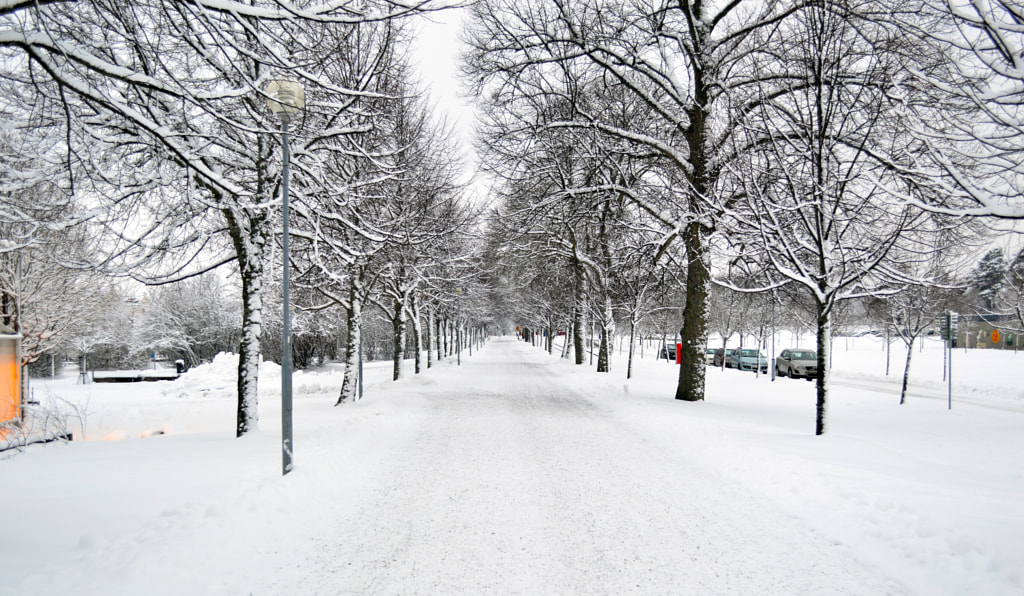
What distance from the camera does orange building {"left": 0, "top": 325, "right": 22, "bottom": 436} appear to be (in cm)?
1044

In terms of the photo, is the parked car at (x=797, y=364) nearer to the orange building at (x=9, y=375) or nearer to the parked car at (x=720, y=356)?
the parked car at (x=720, y=356)

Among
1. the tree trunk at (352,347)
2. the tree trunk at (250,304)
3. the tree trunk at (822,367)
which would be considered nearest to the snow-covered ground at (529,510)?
the tree trunk at (822,367)

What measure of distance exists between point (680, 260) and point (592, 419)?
611 centimetres

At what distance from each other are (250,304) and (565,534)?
7.12 meters

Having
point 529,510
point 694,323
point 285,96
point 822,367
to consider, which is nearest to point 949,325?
Result: point 694,323

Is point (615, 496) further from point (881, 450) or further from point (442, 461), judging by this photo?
point (881, 450)

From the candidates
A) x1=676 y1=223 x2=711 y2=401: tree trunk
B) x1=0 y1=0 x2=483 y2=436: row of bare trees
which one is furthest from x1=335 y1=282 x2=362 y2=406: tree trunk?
x1=676 y1=223 x2=711 y2=401: tree trunk

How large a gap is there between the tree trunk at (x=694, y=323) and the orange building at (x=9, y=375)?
14.4 m

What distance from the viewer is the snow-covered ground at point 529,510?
3.79 m

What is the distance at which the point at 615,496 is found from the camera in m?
5.63

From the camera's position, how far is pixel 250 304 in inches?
359

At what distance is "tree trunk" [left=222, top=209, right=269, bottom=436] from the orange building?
5372mm

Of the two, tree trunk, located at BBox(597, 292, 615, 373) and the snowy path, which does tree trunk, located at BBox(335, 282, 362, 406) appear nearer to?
the snowy path

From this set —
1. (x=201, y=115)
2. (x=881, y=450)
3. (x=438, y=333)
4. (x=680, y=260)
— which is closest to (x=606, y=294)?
(x=680, y=260)
